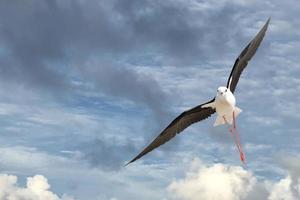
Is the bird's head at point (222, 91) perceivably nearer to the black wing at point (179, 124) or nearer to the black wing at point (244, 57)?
the black wing at point (244, 57)

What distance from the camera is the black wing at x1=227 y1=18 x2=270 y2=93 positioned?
3653 cm

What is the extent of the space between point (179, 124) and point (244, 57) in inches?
278

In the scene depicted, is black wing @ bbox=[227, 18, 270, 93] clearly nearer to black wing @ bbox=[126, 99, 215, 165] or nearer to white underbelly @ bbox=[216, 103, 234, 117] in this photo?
black wing @ bbox=[126, 99, 215, 165]

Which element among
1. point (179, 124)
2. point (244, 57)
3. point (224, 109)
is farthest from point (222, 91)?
point (179, 124)

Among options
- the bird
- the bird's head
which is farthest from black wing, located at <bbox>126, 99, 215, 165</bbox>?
the bird's head

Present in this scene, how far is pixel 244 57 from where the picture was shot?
1463 inches

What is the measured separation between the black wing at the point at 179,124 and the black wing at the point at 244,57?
2855mm

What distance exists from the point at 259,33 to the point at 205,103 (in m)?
7.26

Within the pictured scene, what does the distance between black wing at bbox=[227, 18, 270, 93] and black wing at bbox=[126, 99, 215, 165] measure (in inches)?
112

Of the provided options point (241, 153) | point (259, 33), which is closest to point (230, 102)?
point (241, 153)

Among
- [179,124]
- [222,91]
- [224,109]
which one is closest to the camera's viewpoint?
[222,91]

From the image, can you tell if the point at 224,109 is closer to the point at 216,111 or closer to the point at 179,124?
the point at 216,111

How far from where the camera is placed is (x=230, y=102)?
31.6 metres

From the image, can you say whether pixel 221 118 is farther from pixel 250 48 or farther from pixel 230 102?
pixel 250 48
